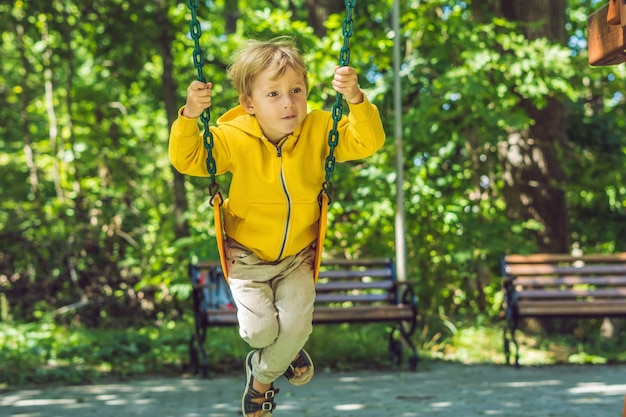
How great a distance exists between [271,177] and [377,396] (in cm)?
311

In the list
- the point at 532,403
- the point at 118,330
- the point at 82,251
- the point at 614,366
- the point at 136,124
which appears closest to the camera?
the point at 532,403

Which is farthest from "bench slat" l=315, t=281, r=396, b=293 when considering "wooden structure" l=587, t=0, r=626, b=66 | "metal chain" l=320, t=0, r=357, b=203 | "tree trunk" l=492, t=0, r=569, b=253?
"metal chain" l=320, t=0, r=357, b=203

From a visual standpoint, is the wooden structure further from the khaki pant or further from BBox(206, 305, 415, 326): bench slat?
BBox(206, 305, 415, 326): bench slat

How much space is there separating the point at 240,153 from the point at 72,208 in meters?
7.16

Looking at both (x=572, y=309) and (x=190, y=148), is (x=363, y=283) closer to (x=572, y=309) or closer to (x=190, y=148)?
(x=572, y=309)

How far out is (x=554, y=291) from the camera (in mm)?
7988

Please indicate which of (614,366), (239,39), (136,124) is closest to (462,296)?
(614,366)

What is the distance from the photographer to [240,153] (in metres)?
3.50

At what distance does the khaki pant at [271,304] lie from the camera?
353cm

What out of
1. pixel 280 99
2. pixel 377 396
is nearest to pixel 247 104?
pixel 280 99

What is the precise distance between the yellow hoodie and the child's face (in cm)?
12

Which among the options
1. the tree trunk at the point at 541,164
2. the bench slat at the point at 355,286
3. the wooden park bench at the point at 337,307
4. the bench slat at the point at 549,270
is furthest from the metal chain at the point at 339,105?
the tree trunk at the point at 541,164

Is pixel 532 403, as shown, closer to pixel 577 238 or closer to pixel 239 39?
pixel 239 39

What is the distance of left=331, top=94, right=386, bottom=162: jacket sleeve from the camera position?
3430 mm
